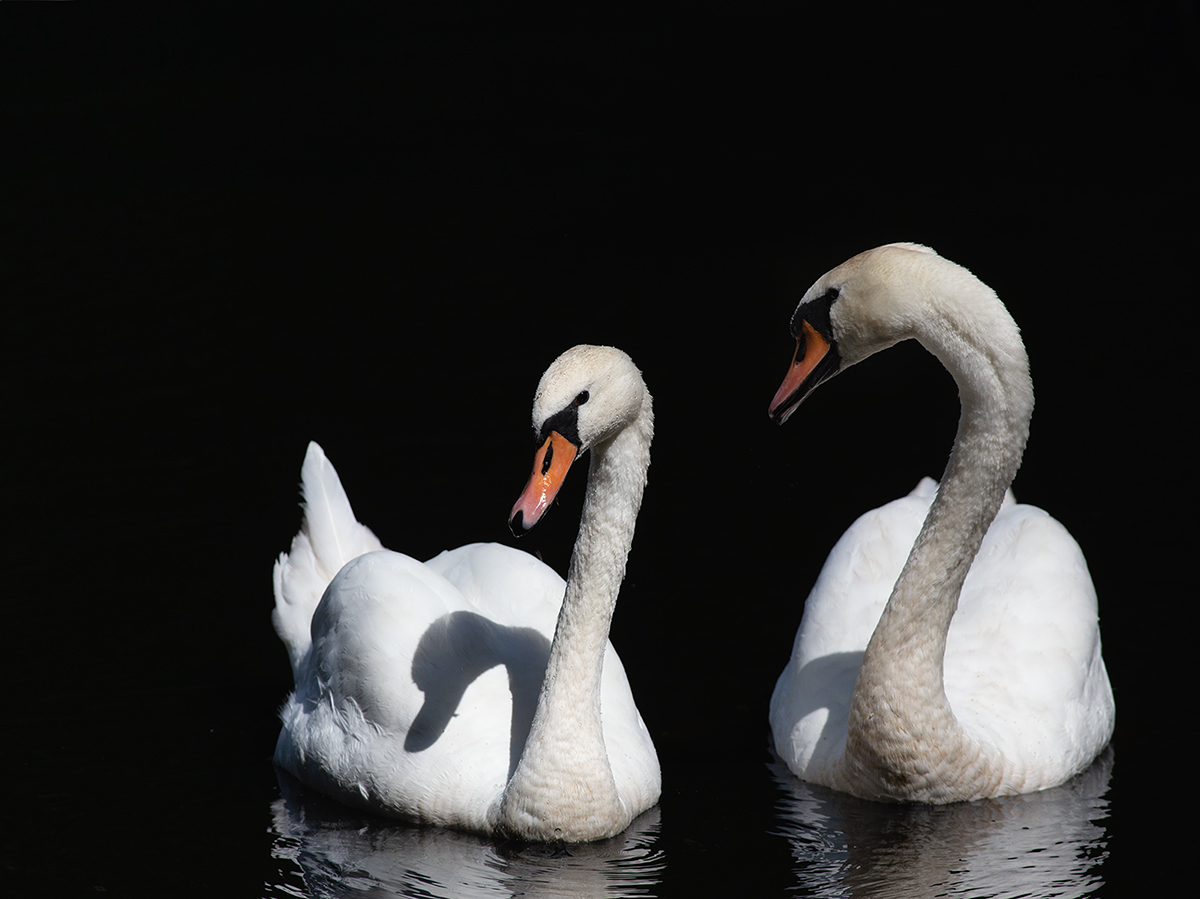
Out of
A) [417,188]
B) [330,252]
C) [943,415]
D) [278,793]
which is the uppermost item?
[417,188]

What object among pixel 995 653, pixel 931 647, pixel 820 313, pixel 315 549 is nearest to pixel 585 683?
pixel 931 647

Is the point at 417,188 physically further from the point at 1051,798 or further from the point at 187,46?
the point at 1051,798

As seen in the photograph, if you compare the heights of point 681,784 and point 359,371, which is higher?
point 359,371

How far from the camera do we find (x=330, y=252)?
15797 mm

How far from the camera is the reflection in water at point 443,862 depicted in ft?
19.6

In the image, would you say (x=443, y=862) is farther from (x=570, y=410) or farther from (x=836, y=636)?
(x=836, y=636)

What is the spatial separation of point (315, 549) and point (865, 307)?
3148 millimetres

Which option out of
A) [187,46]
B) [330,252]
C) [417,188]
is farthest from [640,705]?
[187,46]

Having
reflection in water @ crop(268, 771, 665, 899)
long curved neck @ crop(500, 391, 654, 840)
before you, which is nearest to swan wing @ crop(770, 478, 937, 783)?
reflection in water @ crop(268, 771, 665, 899)

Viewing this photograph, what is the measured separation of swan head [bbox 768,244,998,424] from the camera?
20.0ft

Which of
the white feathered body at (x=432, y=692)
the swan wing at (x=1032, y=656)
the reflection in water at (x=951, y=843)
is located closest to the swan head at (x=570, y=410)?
the white feathered body at (x=432, y=692)

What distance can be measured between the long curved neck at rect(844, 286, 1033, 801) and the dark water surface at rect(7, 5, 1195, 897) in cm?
18

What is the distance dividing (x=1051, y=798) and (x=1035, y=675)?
536 millimetres

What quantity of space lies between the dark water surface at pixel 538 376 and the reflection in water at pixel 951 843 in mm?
18
